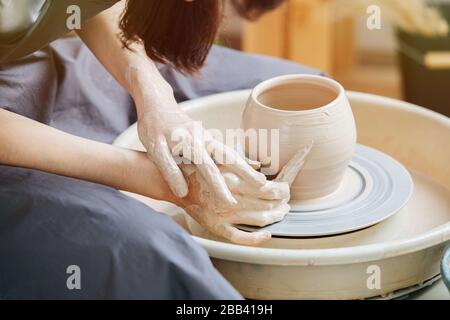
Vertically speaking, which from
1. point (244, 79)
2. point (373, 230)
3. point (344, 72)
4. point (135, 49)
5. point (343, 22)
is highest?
point (135, 49)

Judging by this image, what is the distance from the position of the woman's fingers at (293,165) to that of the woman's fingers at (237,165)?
0.22 feet

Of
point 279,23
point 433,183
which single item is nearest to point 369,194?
point 433,183

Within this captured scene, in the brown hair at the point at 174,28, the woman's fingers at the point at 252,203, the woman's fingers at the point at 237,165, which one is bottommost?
the woman's fingers at the point at 252,203

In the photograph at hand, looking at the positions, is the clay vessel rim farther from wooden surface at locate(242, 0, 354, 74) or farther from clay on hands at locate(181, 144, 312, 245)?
wooden surface at locate(242, 0, 354, 74)

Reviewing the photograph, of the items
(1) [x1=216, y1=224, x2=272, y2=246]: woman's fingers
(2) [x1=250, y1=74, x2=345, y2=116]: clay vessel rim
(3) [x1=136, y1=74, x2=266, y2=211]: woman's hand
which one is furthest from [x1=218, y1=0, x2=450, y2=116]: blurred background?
(1) [x1=216, y1=224, x2=272, y2=246]: woman's fingers

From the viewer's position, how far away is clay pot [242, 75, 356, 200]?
4.06ft

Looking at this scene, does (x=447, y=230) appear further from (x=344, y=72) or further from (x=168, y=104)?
(x=344, y=72)

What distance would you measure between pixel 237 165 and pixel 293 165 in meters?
0.12

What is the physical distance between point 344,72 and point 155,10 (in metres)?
2.06

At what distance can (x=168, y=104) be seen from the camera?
1325 millimetres

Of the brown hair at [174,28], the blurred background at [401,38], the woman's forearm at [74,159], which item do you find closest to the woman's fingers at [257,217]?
the woman's forearm at [74,159]

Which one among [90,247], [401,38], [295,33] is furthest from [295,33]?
[90,247]

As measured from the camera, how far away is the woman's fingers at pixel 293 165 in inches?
49.1

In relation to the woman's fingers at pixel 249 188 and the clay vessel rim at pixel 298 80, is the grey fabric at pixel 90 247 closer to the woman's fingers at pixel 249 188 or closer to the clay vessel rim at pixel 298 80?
the woman's fingers at pixel 249 188
